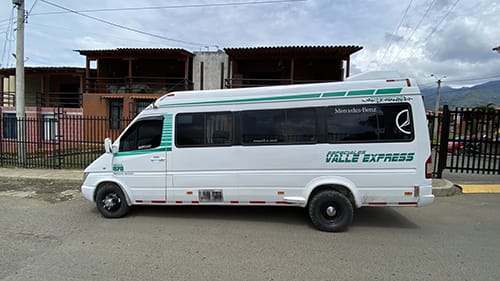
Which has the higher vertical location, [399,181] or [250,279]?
[399,181]

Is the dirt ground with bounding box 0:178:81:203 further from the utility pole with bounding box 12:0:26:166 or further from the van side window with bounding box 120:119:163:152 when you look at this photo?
the van side window with bounding box 120:119:163:152

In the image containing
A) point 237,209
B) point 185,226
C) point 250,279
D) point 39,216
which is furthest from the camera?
point 237,209

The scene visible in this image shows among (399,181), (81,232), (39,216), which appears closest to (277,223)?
(399,181)

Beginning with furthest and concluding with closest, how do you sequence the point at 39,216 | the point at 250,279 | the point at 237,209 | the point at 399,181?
the point at 237,209 < the point at 39,216 < the point at 399,181 < the point at 250,279

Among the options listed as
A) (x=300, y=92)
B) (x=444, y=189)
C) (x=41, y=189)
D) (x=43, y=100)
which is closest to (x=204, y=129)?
(x=300, y=92)

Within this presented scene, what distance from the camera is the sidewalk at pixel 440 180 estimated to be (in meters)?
6.88

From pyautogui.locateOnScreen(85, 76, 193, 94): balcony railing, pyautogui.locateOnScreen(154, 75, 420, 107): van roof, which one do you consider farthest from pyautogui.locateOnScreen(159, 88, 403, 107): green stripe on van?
pyautogui.locateOnScreen(85, 76, 193, 94): balcony railing

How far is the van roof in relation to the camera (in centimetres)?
439

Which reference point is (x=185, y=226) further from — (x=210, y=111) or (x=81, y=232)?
(x=210, y=111)

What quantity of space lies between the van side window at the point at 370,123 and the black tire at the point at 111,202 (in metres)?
3.89

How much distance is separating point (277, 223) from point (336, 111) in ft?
7.11

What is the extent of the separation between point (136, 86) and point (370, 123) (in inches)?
640

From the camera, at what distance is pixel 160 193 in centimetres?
502

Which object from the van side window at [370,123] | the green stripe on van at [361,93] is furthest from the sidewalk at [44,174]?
the green stripe on van at [361,93]
